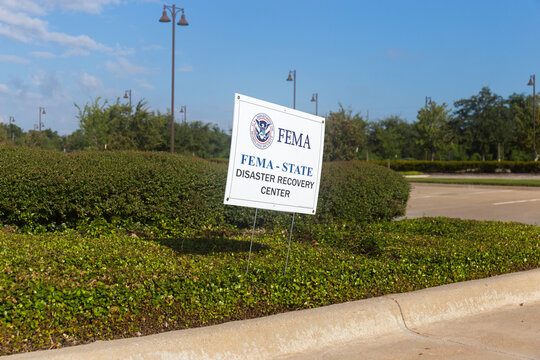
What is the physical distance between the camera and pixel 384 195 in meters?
9.73

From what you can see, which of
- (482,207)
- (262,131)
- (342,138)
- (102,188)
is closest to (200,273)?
(262,131)

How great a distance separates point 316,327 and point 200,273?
1296 millimetres

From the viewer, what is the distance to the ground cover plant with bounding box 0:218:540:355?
406cm

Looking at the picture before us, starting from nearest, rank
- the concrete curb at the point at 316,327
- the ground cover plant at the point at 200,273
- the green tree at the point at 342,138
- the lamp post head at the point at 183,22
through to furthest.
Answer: the concrete curb at the point at 316,327, the ground cover plant at the point at 200,273, the lamp post head at the point at 183,22, the green tree at the point at 342,138

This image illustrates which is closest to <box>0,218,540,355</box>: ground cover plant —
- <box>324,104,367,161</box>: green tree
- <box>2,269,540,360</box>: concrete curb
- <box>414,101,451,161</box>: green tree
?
<box>2,269,540,360</box>: concrete curb

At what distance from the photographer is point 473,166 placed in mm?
43469

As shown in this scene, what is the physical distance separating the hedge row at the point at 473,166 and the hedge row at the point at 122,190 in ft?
118

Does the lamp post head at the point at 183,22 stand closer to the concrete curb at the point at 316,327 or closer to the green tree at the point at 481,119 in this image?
the concrete curb at the point at 316,327

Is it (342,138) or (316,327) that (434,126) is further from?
(316,327)

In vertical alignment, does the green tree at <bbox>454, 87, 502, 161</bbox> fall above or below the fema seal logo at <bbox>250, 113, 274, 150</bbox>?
above

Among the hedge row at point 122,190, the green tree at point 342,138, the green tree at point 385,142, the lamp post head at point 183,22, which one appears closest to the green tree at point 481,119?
the green tree at point 385,142

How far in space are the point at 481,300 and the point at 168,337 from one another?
3.37 meters

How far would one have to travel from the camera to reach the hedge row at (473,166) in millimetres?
40781

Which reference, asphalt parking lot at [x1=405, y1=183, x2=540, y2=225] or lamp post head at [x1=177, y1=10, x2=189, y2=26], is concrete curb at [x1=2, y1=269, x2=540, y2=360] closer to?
asphalt parking lot at [x1=405, y1=183, x2=540, y2=225]
